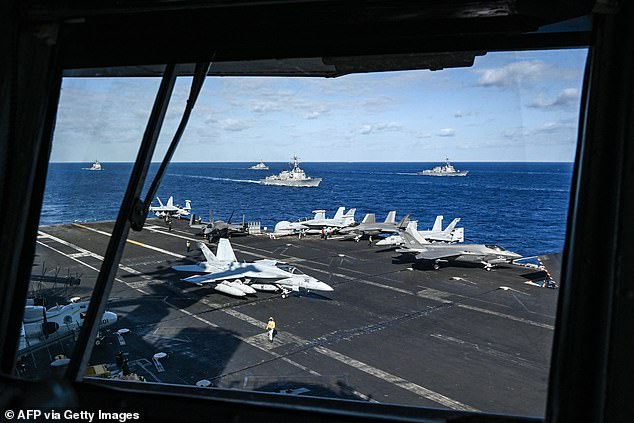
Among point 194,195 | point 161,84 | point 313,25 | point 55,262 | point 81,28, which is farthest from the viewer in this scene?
point 194,195

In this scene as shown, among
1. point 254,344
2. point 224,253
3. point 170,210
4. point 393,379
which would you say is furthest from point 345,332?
point 170,210

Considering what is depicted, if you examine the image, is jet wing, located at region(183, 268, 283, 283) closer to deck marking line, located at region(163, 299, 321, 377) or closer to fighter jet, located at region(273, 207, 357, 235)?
deck marking line, located at region(163, 299, 321, 377)

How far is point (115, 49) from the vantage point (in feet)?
6.90

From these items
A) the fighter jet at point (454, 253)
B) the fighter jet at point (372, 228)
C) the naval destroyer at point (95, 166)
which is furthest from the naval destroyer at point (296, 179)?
the naval destroyer at point (95, 166)

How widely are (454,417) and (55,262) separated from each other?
24.1m

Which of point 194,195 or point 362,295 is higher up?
point 194,195

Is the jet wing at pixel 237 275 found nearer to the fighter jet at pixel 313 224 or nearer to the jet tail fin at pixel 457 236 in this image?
the fighter jet at pixel 313 224

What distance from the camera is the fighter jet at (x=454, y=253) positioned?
2483 cm

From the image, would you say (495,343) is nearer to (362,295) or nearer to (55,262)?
(362,295)

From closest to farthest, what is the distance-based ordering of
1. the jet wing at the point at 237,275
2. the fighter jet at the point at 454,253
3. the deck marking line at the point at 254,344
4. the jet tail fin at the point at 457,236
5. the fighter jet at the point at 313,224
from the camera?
1. the deck marking line at the point at 254,344
2. the jet wing at the point at 237,275
3. the fighter jet at the point at 454,253
4. the jet tail fin at the point at 457,236
5. the fighter jet at the point at 313,224

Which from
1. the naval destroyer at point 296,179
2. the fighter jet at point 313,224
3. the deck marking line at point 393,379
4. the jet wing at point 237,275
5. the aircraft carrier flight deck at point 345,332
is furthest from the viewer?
the naval destroyer at point 296,179

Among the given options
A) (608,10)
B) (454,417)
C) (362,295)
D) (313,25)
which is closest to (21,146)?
(313,25)
